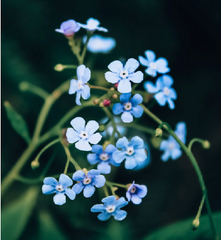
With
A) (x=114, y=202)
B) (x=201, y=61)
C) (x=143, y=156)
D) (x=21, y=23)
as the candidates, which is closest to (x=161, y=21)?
(x=201, y=61)

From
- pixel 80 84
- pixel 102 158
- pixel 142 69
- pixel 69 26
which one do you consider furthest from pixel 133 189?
pixel 142 69

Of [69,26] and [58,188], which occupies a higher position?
[69,26]

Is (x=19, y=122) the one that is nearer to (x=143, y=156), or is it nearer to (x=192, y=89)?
(x=143, y=156)

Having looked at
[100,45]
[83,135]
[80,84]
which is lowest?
[83,135]

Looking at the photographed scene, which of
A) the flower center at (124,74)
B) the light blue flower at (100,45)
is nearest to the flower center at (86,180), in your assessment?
the flower center at (124,74)

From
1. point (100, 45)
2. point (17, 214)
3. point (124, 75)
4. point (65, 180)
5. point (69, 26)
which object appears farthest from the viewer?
point (100, 45)

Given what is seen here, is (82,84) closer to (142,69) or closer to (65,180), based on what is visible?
(65,180)
